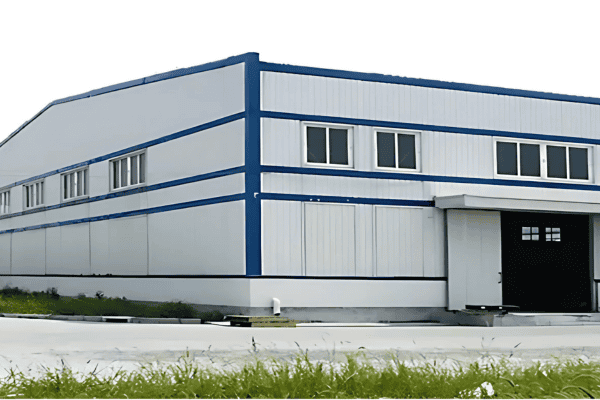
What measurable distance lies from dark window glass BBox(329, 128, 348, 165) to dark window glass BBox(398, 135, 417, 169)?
5.34ft

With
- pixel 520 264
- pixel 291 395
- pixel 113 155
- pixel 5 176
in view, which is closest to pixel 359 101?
pixel 520 264

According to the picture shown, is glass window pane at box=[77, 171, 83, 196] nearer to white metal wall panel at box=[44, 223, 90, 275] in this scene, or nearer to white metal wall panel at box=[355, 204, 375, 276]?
white metal wall panel at box=[44, 223, 90, 275]

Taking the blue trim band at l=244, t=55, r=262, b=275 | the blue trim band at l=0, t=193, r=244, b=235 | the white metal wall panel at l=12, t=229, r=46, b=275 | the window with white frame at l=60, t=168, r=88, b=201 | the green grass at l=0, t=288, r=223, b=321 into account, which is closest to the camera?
the blue trim band at l=244, t=55, r=262, b=275

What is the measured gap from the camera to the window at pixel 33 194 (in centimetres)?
3528

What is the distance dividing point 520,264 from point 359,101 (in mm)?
7881

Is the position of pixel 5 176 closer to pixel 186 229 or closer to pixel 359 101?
pixel 186 229

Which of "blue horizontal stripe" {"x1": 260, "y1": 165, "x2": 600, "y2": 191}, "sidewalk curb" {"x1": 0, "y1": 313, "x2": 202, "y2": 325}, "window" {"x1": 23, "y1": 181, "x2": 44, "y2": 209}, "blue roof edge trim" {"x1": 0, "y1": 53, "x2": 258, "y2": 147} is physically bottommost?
"sidewalk curb" {"x1": 0, "y1": 313, "x2": 202, "y2": 325}

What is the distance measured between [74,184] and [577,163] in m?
17.3

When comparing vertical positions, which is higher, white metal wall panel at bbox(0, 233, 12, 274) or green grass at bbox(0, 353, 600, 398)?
white metal wall panel at bbox(0, 233, 12, 274)

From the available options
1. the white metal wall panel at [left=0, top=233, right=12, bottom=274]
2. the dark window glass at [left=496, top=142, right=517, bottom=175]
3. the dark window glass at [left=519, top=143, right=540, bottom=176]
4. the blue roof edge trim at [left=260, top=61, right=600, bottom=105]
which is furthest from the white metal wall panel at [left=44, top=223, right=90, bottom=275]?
the dark window glass at [left=519, top=143, right=540, bottom=176]

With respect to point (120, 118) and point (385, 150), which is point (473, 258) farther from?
point (120, 118)

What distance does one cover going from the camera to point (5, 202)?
3919 cm

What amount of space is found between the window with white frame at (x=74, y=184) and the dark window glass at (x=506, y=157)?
14335 mm

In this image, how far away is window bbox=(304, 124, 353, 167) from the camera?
885 inches
